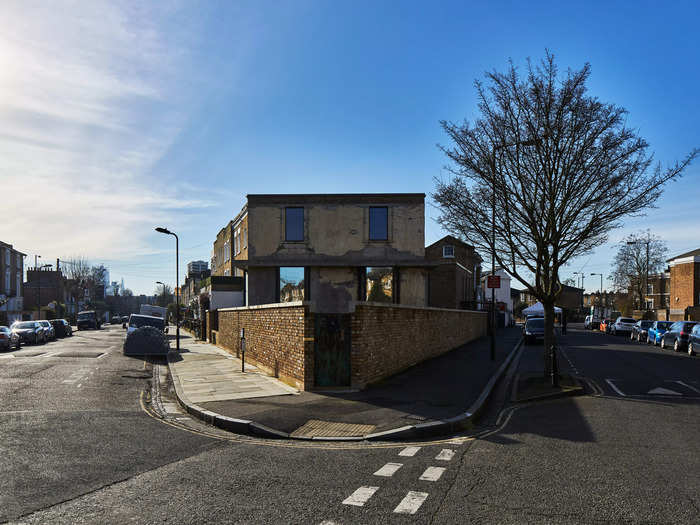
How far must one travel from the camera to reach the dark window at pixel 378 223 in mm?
33188

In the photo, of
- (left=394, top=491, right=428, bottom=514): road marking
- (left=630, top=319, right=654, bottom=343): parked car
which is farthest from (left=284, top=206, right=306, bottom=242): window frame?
(left=394, top=491, right=428, bottom=514): road marking

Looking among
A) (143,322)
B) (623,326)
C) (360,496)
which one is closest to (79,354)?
(143,322)

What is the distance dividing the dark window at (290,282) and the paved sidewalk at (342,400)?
14.9m

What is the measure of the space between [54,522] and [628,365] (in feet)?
66.0

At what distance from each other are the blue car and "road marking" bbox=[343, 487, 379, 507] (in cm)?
3262

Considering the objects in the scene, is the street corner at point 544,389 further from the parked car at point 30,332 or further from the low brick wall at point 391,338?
the parked car at point 30,332

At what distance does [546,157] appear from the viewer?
14.1m

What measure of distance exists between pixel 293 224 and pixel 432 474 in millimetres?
27705

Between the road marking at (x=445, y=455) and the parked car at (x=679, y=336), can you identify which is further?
the parked car at (x=679, y=336)

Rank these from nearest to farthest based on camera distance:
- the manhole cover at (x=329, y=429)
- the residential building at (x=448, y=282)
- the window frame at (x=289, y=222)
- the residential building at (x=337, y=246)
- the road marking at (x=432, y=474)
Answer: the road marking at (x=432, y=474) → the manhole cover at (x=329, y=429) → the residential building at (x=337, y=246) → the window frame at (x=289, y=222) → the residential building at (x=448, y=282)

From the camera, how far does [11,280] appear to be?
7325 centimetres

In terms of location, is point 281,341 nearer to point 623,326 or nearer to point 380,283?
point 380,283

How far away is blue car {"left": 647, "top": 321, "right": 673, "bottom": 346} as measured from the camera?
3437 centimetres

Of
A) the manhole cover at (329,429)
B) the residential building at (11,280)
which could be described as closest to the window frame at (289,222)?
the manhole cover at (329,429)
